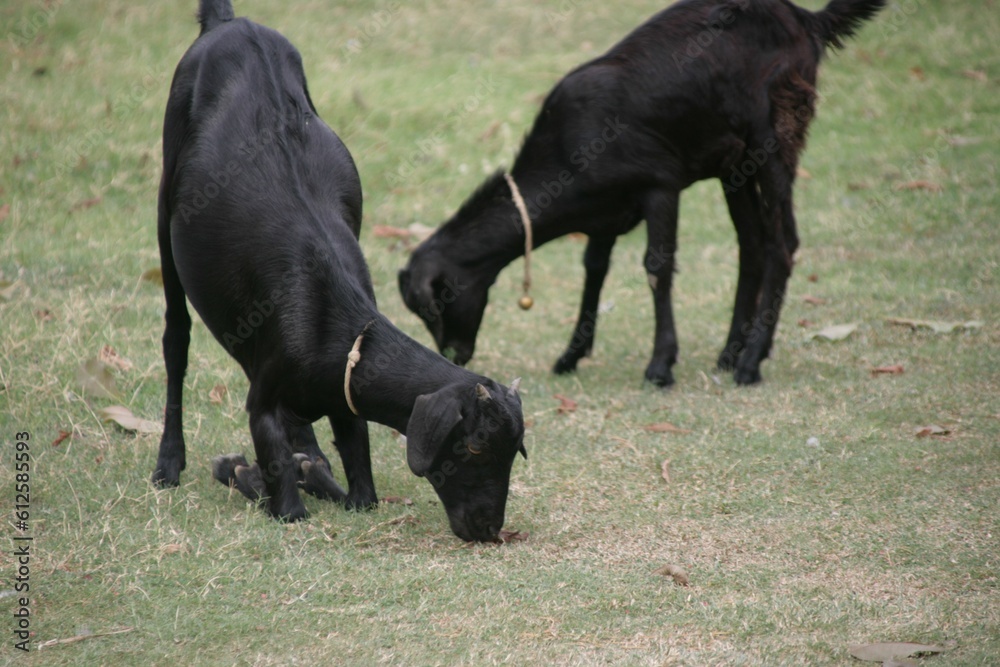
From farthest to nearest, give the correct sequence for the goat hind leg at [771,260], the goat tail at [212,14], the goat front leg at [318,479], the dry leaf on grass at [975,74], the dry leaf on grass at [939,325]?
1. the dry leaf on grass at [975,74]
2. the dry leaf on grass at [939,325]
3. the goat hind leg at [771,260]
4. the goat tail at [212,14]
5. the goat front leg at [318,479]

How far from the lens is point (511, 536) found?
502 cm

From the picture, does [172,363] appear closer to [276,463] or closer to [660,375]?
[276,463]

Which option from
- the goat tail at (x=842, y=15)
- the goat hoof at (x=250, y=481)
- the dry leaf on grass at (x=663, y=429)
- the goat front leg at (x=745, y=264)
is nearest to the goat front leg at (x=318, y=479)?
the goat hoof at (x=250, y=481)

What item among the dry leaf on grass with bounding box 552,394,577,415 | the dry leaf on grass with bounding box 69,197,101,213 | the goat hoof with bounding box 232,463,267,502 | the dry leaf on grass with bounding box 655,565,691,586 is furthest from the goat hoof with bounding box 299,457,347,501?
the dry leaf on grass with bounding box 69,197,101,213

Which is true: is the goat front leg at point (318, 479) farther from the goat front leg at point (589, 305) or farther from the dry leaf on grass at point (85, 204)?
the dry leaf on grass at point (85, 204)

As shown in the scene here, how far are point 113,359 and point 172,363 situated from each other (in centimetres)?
144

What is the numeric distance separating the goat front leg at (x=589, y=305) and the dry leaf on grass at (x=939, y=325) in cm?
230

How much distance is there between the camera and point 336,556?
4734 mm

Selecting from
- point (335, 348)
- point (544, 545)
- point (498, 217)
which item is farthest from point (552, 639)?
point (498, 217)

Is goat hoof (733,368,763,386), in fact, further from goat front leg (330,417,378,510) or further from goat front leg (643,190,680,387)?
goat front leg (330,417,378,510)

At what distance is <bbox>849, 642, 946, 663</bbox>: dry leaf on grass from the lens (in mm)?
3932

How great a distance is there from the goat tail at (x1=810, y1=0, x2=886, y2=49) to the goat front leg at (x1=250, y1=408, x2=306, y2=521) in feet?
16.1

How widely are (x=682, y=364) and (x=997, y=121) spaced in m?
7.15

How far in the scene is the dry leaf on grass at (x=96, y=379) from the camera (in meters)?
6.55
